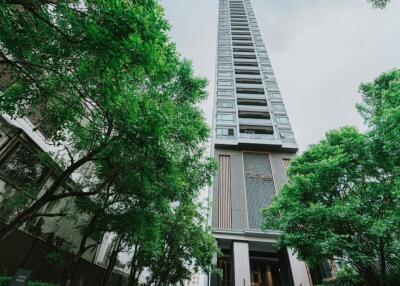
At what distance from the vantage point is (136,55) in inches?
165

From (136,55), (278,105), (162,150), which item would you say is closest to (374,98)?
(162,150)

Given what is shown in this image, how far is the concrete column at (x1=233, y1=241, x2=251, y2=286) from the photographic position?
610 inches

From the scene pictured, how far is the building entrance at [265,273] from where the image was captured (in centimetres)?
1869

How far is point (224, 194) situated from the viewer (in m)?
21.1

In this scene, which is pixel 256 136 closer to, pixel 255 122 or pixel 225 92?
pixel 255 122

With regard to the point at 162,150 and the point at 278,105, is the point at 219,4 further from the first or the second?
the point at 162,150

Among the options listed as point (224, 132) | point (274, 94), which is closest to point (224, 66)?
point (274, 94)

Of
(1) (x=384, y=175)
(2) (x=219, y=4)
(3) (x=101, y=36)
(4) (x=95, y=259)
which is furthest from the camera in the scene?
(2) (x=219, y=4)

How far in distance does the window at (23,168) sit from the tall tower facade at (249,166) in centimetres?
1190

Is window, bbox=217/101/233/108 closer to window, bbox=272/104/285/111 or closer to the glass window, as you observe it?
window, bbox=272/104/285/111

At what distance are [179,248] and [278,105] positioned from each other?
23587mm

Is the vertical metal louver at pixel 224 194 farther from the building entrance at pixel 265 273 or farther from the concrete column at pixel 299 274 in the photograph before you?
the concrete column at pixel 299 274

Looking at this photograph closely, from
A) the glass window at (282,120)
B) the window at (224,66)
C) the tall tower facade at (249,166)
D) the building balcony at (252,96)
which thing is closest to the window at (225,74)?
the tall tower facade at (249,166)

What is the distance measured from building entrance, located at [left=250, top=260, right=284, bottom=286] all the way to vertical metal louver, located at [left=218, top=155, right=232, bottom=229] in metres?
4.59
